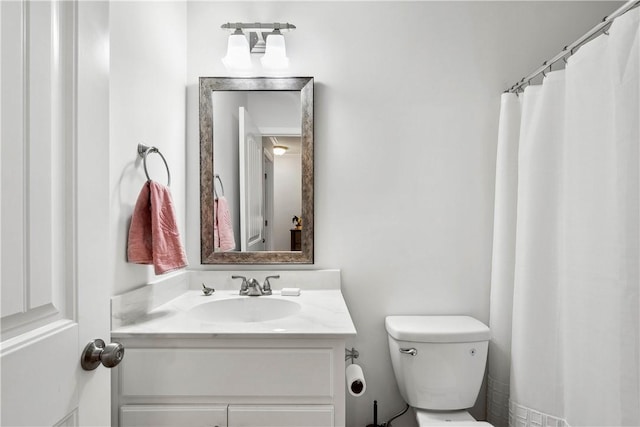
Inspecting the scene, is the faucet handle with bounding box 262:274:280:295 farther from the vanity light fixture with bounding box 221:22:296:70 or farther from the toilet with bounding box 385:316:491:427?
the vanity light fixture with bounding box 221:22:296:70

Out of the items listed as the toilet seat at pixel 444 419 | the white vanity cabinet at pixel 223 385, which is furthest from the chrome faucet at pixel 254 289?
the toilet seat at pixel 444 419

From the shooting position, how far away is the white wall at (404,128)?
1723mm

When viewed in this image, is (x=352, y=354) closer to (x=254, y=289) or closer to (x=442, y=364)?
(x=442, y=364)

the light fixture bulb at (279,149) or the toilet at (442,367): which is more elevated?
the light fixture bulb at (279,149)

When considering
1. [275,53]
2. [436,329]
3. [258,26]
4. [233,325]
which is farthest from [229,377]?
[258,26]

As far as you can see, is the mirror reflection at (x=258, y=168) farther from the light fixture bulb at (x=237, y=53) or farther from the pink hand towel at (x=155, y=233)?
the pink hand towel at (x=155, y=233)

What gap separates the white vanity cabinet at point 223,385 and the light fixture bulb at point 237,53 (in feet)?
3.99

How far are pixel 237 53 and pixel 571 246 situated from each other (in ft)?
5.19

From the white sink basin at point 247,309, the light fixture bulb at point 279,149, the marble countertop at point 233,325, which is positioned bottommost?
the white sink basin at point 247,309

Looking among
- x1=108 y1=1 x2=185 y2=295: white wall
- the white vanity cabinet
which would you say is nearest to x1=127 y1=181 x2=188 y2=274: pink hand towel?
x1=108 y1=1 x2=185 y2=295: white wall

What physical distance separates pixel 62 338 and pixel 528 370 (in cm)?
157

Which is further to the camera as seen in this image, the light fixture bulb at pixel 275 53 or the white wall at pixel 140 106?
the light fixture bulb at pixel 275 53

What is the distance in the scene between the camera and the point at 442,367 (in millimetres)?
1485

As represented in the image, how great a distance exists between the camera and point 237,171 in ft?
5.71
